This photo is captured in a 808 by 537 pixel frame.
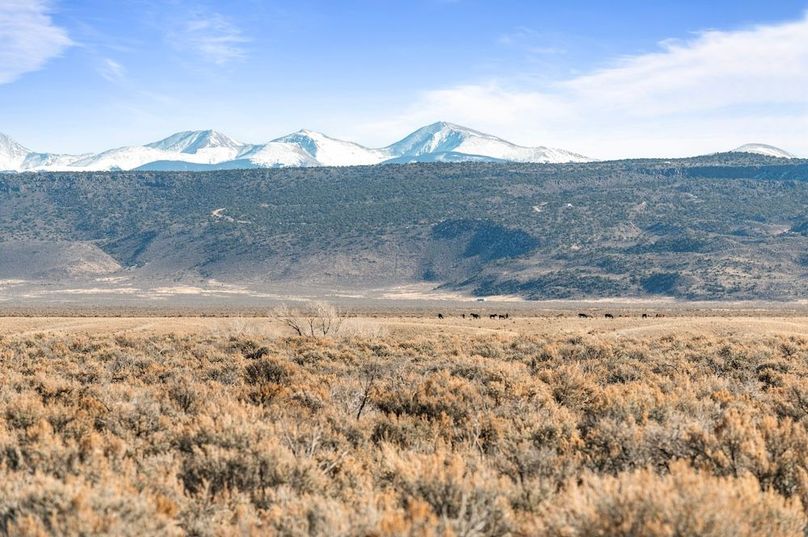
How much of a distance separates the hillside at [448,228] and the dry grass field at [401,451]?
3464 inches

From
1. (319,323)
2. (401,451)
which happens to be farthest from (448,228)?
(401,451)

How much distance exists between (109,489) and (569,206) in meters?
132

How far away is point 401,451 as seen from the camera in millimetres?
8625

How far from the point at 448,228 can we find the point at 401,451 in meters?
125

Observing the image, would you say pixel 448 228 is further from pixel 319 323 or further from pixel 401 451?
pixel 401 451

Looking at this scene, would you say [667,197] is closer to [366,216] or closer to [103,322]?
[366,216]

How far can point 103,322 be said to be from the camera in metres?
45.8

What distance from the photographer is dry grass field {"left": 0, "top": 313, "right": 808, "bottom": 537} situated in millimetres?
5590

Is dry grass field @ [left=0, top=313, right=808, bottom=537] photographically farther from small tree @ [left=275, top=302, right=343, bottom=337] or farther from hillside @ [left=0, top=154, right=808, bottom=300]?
hillside @ [left=0, top=154, right=808, bottom=300]

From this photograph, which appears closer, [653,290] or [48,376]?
[48,376]

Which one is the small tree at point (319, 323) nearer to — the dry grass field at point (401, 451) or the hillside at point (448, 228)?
the dry grass field at point (401, 451)

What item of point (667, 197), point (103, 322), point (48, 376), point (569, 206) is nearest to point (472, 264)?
point (569, 206)

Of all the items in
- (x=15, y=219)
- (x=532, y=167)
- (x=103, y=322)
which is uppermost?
(x=532, y=167)

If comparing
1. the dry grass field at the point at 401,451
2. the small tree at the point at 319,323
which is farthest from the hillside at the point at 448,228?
the dry grass field at the point at 401,451
